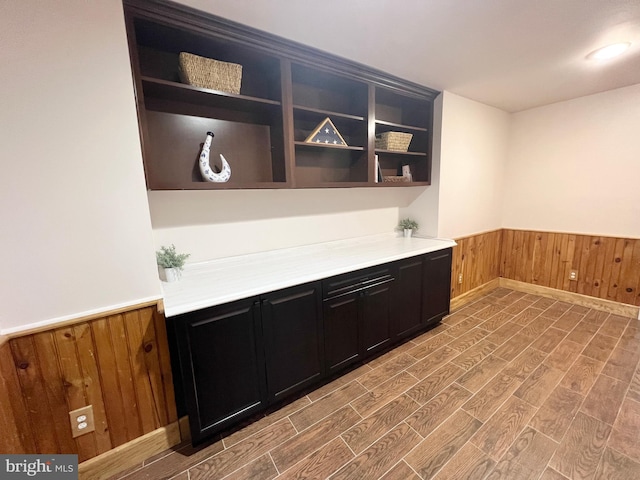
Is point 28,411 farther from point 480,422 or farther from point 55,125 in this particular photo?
point 480,422

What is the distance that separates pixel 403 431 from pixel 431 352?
940mm

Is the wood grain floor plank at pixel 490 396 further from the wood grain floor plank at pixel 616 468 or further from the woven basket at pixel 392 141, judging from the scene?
the woven basket at pixel 392 141

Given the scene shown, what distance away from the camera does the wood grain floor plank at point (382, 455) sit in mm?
1417

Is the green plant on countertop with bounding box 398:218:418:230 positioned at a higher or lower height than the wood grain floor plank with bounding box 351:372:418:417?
higher

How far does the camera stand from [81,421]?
4.49 ft

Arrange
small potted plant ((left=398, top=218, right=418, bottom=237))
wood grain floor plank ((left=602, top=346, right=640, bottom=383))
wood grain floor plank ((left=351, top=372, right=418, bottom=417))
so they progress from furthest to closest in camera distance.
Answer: small potted plant ((left=398, top=218, right=418, bottom=237)) → wood grain floor plank ((left=602, top=346, right=640, bottom=383)) → wood grain floor plank ((left=351, top=372, right=418, bottom=417))

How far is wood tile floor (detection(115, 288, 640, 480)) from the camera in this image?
1.44m

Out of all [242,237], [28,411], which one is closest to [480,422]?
[242,237]

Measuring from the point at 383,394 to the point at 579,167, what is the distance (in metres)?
3.43

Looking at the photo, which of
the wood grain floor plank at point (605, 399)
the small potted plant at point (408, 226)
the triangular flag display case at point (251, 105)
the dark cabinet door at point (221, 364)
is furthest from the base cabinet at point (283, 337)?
the wood grain floor plank at point (605, 399)

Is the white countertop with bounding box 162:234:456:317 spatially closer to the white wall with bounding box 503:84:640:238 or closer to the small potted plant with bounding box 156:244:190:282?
the small potted plant with bounding box 156:244:190:282

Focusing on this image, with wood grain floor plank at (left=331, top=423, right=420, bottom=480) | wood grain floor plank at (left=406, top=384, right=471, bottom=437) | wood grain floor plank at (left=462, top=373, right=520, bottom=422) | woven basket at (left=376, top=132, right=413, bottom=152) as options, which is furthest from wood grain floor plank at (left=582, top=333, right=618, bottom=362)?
woven basket at (left=376, top=132, right=413, bottom=152)

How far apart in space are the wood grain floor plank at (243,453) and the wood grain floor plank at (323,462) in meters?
0.14

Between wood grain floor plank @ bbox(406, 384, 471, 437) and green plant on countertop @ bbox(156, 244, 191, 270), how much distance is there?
5.82 ft
